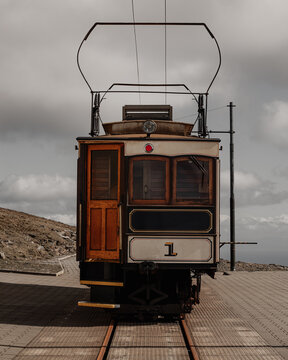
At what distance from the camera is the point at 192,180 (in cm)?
938

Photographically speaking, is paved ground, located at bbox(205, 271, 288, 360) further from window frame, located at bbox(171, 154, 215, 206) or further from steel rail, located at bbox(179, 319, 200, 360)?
window frame, located at bbox(171, 154, 215, 206)

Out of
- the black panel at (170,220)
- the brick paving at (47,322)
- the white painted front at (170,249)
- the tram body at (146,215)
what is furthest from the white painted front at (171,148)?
the brick paving at (47,322)

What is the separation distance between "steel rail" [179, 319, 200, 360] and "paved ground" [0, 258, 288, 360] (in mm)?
123

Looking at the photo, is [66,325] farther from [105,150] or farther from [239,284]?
[239,284]

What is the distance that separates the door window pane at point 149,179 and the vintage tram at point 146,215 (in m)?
0.02

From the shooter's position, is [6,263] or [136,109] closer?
[136,109]

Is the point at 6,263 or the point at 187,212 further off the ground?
the point at 187,212

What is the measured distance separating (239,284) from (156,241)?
25.1ft

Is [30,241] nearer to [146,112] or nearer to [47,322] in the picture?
[146,112]

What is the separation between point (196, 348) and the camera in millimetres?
7371

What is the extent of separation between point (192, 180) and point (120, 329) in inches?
120

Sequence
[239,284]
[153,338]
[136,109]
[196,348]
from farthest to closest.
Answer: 1. [239,284]
2. [136,109]
3. [153,338]
4. [196,348]

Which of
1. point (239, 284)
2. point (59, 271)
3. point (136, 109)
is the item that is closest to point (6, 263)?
point (59, 271)

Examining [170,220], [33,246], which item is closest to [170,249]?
[170,220]
